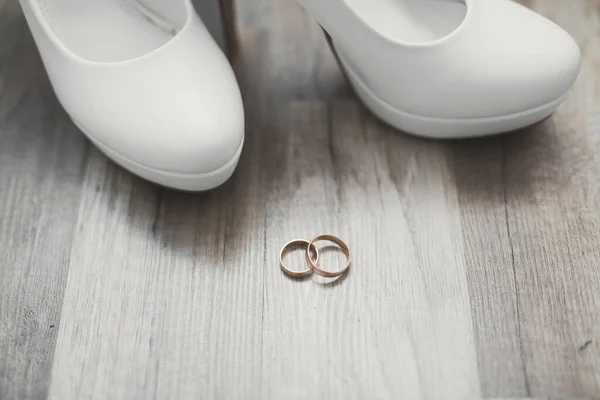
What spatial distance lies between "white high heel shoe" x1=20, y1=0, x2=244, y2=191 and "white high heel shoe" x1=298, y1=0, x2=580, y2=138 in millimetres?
150

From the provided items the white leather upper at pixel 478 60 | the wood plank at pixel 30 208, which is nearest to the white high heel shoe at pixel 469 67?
the white leather upper at pixel 478 60

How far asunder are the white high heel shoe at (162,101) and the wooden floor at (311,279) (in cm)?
7

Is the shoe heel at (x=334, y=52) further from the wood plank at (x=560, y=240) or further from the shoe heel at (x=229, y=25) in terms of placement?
the wood plank at (x=560, y=240)

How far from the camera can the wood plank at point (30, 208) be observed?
0.75 metres

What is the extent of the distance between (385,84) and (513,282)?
271 mm

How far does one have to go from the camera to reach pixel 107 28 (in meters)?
0.91

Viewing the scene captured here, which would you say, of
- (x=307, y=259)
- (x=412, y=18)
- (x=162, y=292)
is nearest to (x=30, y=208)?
(x=162, y=292)

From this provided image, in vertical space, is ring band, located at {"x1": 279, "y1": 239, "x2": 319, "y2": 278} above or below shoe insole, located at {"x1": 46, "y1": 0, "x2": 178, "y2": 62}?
below

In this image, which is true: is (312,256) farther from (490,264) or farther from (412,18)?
(412,18)

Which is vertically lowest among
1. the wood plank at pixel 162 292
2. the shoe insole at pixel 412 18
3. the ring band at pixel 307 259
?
the wood plank at pixel 162 292

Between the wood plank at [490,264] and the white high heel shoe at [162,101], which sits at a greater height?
the white high heel shoe at [162,101]

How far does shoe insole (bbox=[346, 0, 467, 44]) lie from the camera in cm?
88

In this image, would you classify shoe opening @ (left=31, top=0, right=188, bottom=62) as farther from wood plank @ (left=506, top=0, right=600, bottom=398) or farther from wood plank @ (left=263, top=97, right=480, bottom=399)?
wood plank @ (left=506, top=0, right=600, bottom=398)

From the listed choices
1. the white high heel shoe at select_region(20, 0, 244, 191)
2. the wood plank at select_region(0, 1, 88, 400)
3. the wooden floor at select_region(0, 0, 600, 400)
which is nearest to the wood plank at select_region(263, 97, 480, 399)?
the wooden floor at select_region(0, 0, 600, 400)
